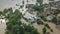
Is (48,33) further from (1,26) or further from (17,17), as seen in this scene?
(1,26)

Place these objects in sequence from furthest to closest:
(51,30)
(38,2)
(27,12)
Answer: (38,2) < (27,12) < (51,30)

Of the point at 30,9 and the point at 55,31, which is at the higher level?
the point at 30,9

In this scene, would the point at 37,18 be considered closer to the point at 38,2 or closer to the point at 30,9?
the point at 30,9

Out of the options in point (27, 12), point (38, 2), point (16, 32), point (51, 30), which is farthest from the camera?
point (38, 2)

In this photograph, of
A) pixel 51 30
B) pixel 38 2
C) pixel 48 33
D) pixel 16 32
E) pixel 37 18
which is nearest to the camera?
pixel 16 32

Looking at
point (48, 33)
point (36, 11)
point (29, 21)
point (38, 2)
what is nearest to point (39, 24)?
point (29, 21)

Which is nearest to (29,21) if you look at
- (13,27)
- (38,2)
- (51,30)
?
(51,30)

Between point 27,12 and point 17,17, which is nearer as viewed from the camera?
point 17,17

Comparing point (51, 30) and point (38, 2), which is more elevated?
point (38, 2)

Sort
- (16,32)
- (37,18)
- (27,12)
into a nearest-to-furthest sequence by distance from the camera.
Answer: (16,32), (37,18), (27,12)
